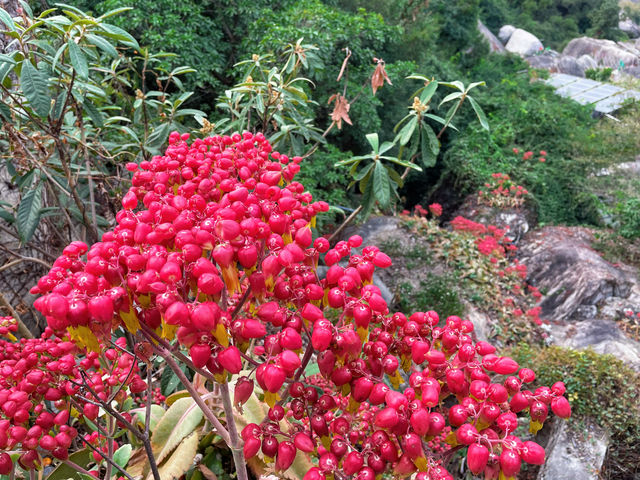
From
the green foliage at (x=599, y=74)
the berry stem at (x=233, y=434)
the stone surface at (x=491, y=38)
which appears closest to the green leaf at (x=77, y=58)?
the berry stem at (x=233, y=434)

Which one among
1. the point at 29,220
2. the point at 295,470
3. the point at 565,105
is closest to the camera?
the point at 295,470

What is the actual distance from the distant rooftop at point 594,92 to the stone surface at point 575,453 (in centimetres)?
1310

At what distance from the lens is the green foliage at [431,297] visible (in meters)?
4.91

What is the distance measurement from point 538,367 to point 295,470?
3.36 meters

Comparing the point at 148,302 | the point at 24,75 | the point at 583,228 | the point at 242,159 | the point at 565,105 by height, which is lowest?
the point at 583,228

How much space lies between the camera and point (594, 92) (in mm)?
15328

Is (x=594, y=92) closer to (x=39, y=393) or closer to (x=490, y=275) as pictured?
(x=490, y=275)

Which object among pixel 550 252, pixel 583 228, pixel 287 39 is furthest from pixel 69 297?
pixel 583 228

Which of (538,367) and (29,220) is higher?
(29,220)

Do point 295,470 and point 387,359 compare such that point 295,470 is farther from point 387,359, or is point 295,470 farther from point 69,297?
point 69,297

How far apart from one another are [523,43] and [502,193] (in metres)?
16.8

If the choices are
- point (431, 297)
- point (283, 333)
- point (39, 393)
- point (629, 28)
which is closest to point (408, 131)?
point (283, 333)

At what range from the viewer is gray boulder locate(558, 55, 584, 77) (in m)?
19.6

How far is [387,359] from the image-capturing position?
2.65ft
